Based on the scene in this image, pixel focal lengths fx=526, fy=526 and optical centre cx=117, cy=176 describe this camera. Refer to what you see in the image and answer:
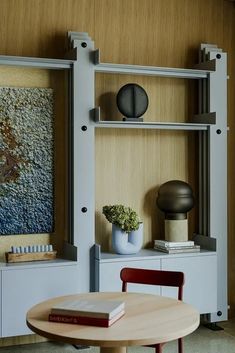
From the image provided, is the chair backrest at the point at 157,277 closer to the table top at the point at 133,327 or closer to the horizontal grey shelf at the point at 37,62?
the table top at the point at 133,327

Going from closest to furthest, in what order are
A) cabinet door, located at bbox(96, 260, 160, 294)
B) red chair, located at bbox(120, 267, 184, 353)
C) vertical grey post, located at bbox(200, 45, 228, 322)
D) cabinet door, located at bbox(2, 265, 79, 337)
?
red chair, located at bbox(120, 267, 184, 353) < cabinet door, located at bbox(2, 265, 79, 337) < cabinet door, located at bbox(96, 260, 160, 294) < vertical grey post, located at bbox(200, 45, 228, 322)

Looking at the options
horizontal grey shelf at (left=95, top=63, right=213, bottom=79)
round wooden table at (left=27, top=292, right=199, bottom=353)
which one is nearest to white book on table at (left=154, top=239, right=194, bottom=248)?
horizontal grey shelf at (left=95, top=63, right=213, bottom=79)

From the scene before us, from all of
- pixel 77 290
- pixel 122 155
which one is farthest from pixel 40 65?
pixel 77 290

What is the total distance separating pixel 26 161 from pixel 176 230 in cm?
137

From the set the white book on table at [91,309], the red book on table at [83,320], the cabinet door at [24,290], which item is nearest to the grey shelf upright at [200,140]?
the cabinet door at [24,290]

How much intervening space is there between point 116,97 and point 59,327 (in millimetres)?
2592

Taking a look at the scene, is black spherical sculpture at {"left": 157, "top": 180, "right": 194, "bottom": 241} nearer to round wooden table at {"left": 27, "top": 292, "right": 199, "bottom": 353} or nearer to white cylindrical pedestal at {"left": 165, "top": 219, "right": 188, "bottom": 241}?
white cylindrical pedestal at {"left": 165, "top": 219, "right": 188, "bottom": 241}

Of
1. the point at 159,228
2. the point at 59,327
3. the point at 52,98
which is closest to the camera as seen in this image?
the point at 59,327

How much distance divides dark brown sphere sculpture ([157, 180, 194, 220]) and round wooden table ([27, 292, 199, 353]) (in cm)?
185

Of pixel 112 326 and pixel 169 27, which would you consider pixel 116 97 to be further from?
pixel 112 326

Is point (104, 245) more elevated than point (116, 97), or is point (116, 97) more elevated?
point (116, 97)

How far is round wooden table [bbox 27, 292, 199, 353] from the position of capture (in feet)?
6.75

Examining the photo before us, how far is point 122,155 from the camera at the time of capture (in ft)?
15.0

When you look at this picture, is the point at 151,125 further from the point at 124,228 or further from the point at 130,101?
the point at 124,228
